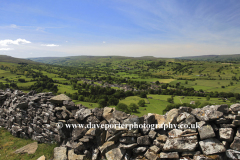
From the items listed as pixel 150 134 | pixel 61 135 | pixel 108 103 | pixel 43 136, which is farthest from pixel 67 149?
pixel 108 103

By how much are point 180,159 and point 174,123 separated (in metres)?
2.01

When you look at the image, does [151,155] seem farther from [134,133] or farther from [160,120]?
[160,120]

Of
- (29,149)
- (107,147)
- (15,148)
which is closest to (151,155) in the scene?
(107,147)

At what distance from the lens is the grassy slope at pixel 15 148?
33.2 ft

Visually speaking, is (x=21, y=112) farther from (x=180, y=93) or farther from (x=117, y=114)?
(x=180, y=93)

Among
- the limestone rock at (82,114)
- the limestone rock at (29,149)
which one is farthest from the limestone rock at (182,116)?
the limestone rock at (29,149)

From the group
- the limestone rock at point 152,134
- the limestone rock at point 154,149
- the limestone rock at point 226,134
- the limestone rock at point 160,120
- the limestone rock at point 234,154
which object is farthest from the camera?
the limestone rock at point 160,120

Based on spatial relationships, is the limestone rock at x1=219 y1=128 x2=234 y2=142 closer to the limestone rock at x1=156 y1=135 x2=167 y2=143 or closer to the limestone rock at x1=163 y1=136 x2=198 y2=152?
the limestone rock at x1=163 y1=136 x2=198 y2=152

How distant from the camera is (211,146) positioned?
6844 mm

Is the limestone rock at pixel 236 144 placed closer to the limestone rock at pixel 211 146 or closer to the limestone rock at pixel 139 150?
the limestone rock at pixel 211 146

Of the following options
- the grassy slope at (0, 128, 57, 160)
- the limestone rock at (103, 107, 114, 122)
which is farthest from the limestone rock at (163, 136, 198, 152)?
the grassy slope at (0, 128, 57, 160)

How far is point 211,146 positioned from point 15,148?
16.0m

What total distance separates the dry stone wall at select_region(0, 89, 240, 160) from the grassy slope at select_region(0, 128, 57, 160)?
2.05 ft

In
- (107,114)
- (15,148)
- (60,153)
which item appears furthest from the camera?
(15,148)
